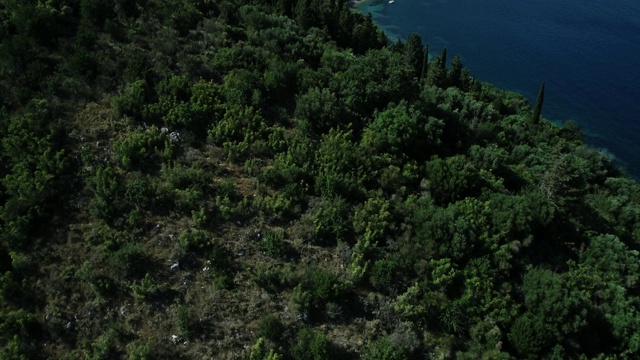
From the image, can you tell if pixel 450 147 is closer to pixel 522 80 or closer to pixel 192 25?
pixel 192 25

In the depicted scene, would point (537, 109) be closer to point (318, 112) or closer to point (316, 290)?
point (318, 112)

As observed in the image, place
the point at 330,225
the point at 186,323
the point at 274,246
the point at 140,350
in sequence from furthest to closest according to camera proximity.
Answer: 1. the point at 330,225
2. the point at 274,246
3. the point at 186,323
4. the point at 140,350

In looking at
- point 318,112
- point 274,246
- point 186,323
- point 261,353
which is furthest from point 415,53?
point 186,323

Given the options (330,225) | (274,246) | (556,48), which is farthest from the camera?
(556,48)

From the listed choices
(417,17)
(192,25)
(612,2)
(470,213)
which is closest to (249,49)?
(192,25)

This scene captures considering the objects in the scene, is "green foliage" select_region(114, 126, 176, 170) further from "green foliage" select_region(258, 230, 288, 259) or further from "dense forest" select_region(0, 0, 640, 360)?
"green foliage" select_region(258, 230, 288, 259)

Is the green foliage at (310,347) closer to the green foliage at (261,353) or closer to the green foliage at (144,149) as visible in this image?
the green foliage at (261,353)

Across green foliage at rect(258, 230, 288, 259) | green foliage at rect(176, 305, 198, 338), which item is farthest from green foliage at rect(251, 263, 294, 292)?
green foliage at rect(176, 305, 198, 338)
